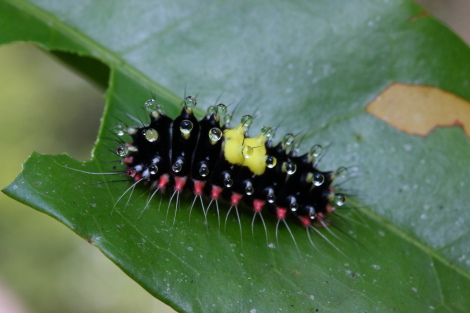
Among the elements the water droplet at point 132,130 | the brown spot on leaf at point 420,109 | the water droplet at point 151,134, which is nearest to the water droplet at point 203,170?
the water droplet at point 151,134

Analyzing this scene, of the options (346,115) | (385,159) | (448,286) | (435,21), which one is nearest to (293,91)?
(346,115)

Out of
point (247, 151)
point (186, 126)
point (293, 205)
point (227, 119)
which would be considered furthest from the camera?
point (227, 119)

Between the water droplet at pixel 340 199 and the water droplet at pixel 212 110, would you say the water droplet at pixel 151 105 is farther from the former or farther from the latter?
the water droplet at pixel 340 199

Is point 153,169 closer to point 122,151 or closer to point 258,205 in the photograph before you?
point 122,151

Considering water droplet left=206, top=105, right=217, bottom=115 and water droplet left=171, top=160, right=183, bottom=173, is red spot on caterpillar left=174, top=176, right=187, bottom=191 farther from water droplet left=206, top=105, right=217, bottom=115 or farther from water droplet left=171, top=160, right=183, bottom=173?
water droplet left=206, top=105, right=217, bottom=115

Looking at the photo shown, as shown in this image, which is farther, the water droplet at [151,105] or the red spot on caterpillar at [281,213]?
the red spot on caterpillar at [281,213]

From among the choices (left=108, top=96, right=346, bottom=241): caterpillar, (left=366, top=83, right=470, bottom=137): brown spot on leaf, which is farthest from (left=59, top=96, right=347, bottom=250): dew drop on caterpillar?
(left=366, top=83, right=470, bottom=137): brown spot on leaf

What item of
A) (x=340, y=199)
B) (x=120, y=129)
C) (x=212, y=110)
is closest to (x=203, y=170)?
(x=212, y=110)
